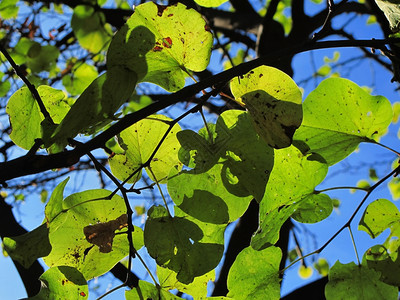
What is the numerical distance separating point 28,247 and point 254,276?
314 millimetres

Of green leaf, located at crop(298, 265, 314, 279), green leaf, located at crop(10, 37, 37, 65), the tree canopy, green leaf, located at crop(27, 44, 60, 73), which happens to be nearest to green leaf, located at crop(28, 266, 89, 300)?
the tree canopy

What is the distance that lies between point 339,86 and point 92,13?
3.12 ft

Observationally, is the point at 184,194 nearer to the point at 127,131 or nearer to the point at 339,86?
the point at 127,131

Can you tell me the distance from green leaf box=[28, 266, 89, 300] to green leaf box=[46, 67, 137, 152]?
7.6 inches

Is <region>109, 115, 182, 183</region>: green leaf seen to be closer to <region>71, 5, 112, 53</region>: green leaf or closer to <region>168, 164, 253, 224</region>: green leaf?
<region>168, 164, 253, 224</region>: green leaf

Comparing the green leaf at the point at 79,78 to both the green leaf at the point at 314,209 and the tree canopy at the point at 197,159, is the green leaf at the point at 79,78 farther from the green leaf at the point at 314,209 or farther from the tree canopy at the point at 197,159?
the green leaf at the point at 314,209

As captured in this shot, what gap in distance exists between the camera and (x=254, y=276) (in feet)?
1.82

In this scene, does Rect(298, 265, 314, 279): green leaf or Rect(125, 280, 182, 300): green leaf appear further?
Rect(298, 265, 314, 279): green leaf

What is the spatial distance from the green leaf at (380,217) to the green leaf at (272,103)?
0.23m

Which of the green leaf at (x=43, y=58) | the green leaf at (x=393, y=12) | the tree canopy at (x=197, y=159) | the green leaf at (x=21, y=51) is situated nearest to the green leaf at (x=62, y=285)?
the tree canopy at (x=197, y=159)

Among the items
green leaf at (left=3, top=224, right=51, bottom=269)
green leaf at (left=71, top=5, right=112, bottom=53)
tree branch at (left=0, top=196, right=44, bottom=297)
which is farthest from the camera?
green leaf at (left=71, top=5, right=112, bottom=53)

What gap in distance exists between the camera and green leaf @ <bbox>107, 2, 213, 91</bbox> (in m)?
0.39

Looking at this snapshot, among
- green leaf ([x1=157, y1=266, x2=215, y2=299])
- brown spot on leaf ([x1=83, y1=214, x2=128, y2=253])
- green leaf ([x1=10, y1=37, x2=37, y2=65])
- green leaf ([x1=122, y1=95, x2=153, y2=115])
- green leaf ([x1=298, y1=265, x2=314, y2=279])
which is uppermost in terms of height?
green leaf ([x1=10, y1=37, x2=37, y2=65])

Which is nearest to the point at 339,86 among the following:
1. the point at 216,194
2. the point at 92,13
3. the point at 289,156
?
the point at 289,156
